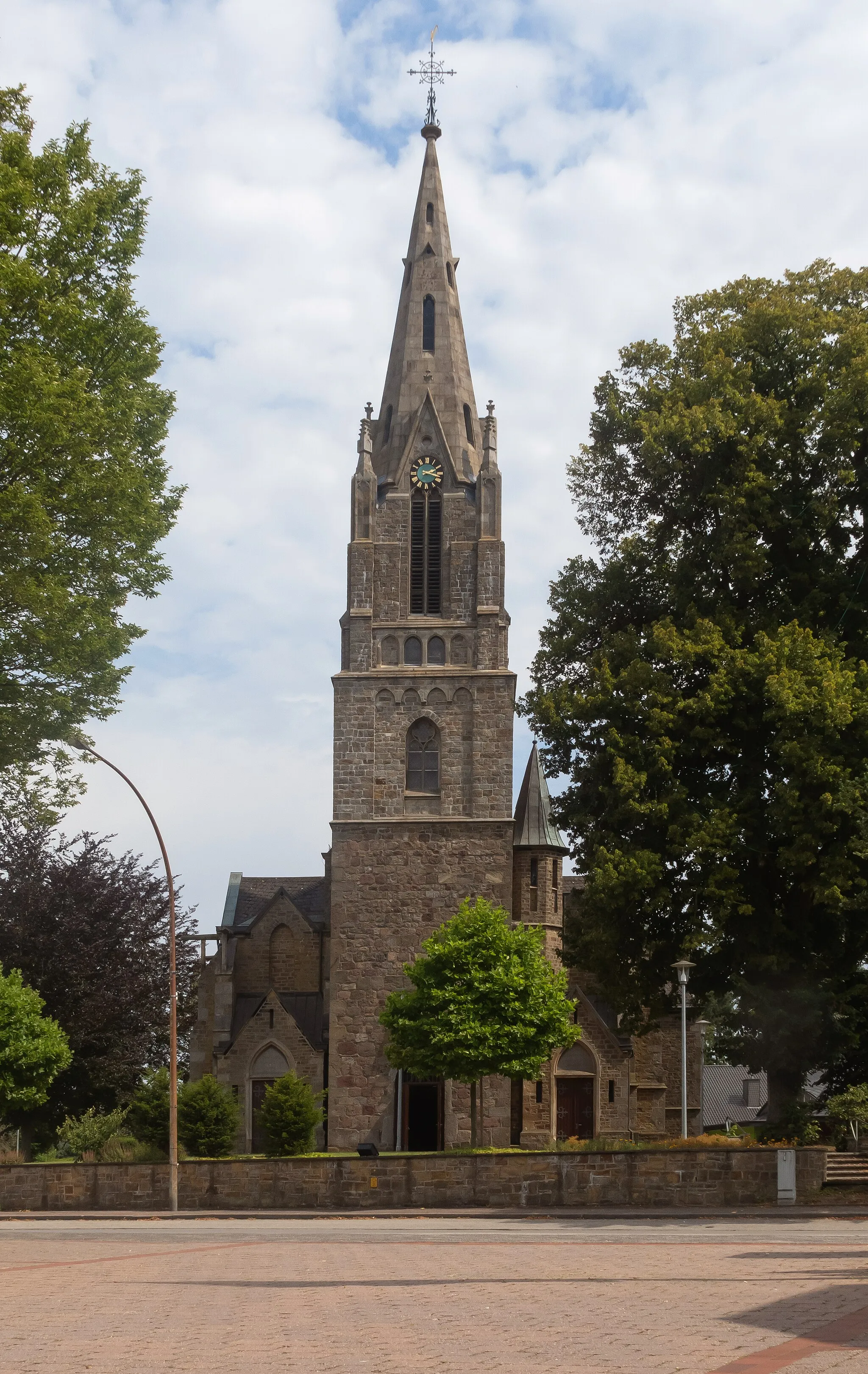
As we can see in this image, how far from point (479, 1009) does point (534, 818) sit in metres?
11.8

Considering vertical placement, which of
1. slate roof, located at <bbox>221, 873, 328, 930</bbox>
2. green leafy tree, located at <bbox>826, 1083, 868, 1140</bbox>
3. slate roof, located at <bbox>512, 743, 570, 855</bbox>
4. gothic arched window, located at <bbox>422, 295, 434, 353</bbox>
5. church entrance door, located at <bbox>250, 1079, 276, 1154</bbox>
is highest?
gothic arched window, located at <bbox>422, 295, 434, 353</bbox>

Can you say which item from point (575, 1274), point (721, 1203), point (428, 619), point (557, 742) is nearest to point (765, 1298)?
point (575, 1274)

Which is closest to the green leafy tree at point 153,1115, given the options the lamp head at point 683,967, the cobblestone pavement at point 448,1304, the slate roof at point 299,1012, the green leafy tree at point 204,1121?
the green leafy tree at point 204,1121

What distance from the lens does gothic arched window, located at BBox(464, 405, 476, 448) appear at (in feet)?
164

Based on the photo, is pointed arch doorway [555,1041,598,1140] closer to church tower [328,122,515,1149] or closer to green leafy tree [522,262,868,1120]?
church tower [328,122,515,1149]

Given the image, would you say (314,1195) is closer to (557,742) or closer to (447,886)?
(557,742)

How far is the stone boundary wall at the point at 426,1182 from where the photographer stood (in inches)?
954

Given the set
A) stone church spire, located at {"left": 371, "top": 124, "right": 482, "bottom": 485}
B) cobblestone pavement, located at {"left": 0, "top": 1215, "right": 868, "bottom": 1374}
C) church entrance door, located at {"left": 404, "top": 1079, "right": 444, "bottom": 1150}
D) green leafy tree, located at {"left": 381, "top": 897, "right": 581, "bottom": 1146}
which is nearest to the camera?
cobblestone pavement, located at {"left": 0, "top": 1215, "right": 868, "bottom": 1374}

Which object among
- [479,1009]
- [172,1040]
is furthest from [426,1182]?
[479,1009]

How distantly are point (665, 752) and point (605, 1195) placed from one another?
7.66m

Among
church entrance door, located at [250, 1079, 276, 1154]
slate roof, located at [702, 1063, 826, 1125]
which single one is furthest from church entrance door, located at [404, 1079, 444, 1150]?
slate roof, located at [702, 1063, 826, 1125]

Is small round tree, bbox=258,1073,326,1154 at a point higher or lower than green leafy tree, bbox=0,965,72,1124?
lower

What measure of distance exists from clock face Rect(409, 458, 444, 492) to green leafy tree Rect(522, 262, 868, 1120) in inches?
684

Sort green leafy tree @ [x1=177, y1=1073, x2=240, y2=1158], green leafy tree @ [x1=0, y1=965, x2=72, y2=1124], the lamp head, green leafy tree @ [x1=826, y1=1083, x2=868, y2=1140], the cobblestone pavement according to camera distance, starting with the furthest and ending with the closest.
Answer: green leafy tree @ [x1=177, y1=1073, x2=240, y2=1158]
green leafy tree @ [x1=0, y1=965, x2=72, y2=1124]
the lamp head
green leafy tree @ [x1=826, y1=1083, x2=868, y2=1140]
the cobblestone pavement
